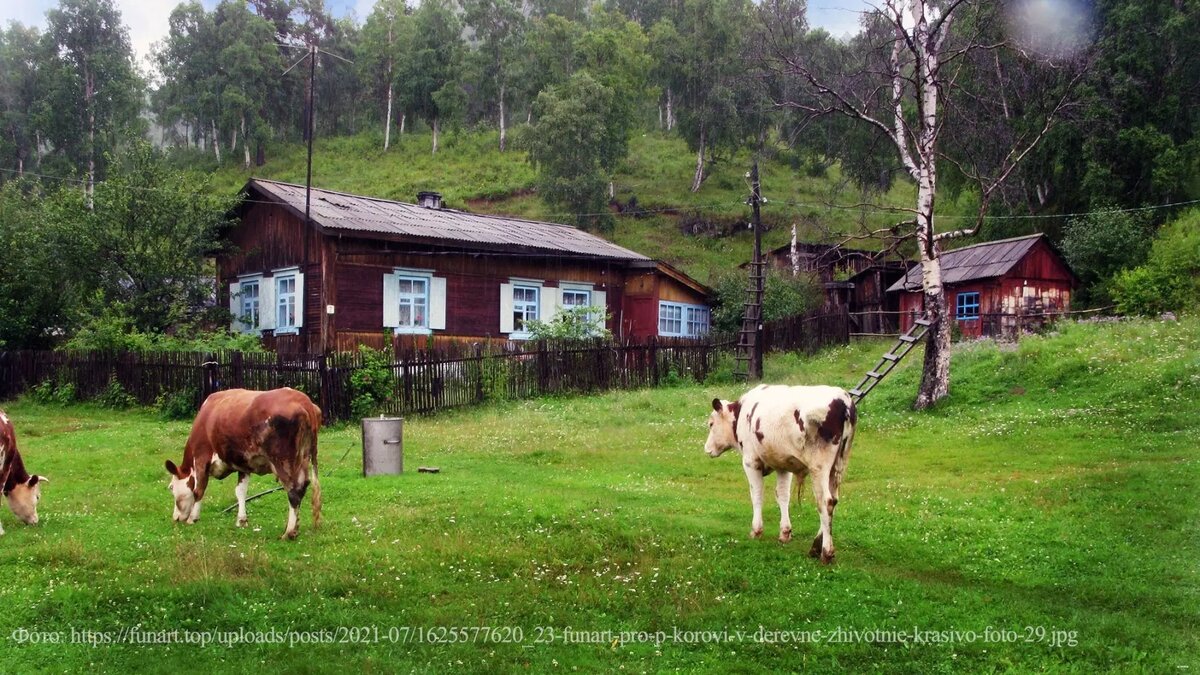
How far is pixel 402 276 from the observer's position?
95.0ft

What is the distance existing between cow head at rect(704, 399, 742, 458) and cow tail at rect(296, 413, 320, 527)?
4875mm

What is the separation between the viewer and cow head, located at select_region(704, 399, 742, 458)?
11406 millimetres

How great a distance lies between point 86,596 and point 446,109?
67648mm

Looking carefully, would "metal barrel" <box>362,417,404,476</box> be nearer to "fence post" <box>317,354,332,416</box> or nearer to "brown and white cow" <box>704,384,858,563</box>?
"brown and white cow" <box>704,384,858,563</box>

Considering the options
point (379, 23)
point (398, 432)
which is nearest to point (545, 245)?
point (398, 432)

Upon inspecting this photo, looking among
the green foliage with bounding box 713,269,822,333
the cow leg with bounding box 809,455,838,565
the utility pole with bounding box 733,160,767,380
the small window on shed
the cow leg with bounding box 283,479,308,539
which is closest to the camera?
the cow leg with bounding box 809,455,838,565

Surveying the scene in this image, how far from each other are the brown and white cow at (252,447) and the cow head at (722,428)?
493 centimetres

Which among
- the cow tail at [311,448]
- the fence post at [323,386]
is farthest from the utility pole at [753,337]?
the cow tail at [311,448]

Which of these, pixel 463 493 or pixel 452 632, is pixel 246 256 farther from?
pixel 452 632

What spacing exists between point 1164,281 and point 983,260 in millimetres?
6298

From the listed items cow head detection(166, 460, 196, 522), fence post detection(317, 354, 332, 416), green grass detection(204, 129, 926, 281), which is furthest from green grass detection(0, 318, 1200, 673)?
green grass detection(204, 129, 926, 281)

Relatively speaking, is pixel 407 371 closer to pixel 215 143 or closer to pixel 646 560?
pixel 646 560

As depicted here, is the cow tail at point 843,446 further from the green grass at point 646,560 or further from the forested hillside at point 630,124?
the forested hillside at point 630,124

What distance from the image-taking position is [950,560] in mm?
9320
